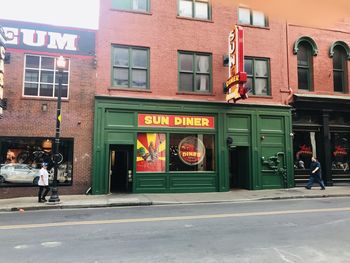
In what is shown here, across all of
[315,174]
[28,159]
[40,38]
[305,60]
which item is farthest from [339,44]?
[28,159]

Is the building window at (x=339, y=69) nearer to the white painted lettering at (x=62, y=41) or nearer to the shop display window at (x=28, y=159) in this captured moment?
the white painted lettering at (x=62, y=41)

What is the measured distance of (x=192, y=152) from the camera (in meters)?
17.8

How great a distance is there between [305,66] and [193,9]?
24.6ft

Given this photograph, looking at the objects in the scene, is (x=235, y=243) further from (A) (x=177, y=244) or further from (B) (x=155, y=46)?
(B) (x=155, y=46)

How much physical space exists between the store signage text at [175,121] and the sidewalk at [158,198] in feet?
11.6

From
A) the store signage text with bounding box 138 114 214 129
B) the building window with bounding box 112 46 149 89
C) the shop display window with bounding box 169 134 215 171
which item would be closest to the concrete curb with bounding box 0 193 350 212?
the shop display window with bounding box 169 134 215 171

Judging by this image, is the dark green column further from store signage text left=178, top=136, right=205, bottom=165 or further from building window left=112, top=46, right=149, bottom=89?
building window left=112, top=46, right=149, bottom=89

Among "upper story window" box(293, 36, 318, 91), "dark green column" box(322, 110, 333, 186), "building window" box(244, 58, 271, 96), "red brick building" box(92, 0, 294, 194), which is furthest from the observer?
"upper story window" box(293, 36, 318, 91)

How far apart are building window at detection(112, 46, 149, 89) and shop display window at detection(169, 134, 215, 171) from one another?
3.34 m

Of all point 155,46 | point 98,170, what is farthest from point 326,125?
point 98,170

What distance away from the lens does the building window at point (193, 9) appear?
18.5 metres

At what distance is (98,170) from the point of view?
53.2 feet

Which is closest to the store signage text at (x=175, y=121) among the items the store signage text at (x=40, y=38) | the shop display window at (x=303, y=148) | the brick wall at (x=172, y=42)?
the brick wall at (x=172, y=42)

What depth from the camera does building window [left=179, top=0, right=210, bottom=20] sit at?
18.5 metres
